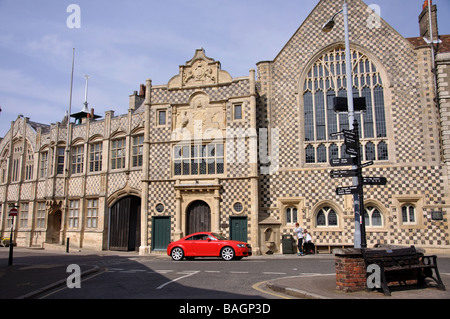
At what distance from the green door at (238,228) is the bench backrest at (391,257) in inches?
540

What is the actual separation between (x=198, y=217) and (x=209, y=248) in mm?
5444

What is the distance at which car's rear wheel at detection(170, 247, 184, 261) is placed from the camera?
1909 centimetres

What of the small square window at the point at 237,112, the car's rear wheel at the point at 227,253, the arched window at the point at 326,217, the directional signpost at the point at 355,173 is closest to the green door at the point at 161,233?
the car's rear wheel at the point at 227,253

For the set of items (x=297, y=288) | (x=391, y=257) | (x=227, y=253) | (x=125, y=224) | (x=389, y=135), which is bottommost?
(x=297, y=288)

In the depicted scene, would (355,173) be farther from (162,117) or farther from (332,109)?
(162,117)

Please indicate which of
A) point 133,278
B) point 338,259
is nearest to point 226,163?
point 133,278

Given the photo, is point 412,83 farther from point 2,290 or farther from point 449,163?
point 2,290

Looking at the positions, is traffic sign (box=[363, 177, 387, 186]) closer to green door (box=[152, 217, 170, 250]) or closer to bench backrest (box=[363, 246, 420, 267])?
bench backrest (box=[363, 246, 420, 267])

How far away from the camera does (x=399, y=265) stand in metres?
9.23

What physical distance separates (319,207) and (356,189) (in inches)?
486

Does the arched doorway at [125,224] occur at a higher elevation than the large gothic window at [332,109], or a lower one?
lower

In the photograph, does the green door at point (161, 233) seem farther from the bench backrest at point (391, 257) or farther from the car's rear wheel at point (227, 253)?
the bench backrest at point (391, 257)

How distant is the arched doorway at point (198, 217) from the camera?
77.6 feet

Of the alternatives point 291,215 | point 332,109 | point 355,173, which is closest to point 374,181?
point 355,173
